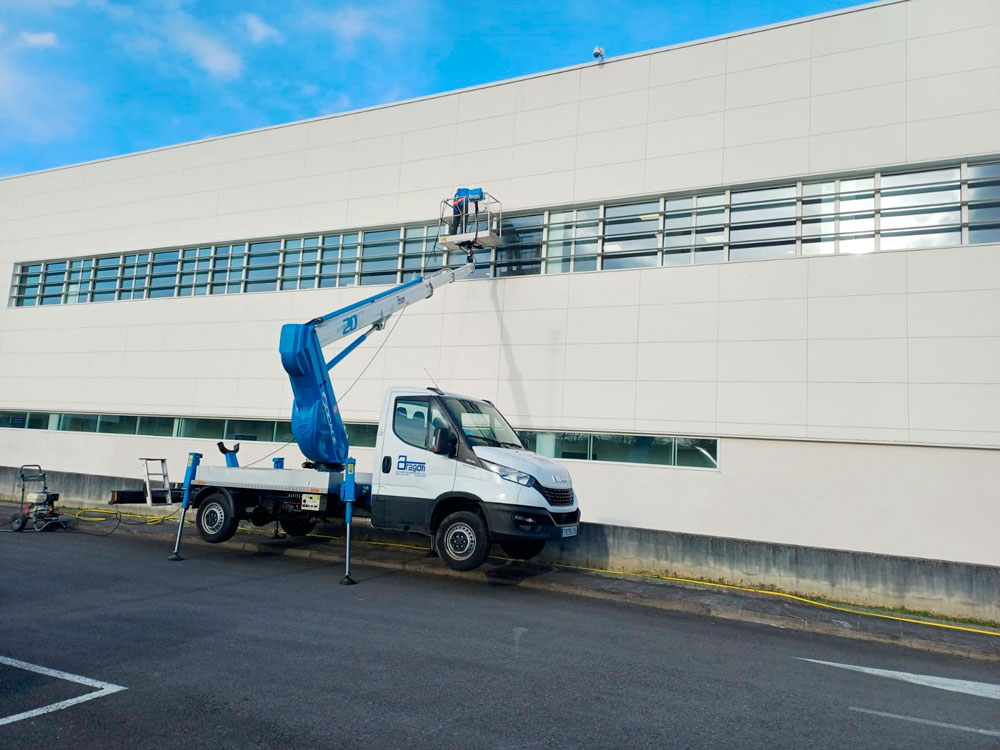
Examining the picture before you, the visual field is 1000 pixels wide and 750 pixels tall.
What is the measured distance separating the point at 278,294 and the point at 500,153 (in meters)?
6.43

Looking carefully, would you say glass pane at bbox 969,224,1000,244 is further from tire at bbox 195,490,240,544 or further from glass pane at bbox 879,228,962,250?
tire at bbox 195,490,240,544

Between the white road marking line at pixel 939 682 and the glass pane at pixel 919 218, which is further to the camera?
the glass pane at pixel 919 218

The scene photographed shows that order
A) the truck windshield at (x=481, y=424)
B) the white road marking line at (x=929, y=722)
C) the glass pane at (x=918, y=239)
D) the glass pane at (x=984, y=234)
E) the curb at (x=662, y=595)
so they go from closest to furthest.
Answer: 1. the white road marking line at (x=929, y=722)
2. the curb at (x=662, y=595)
3. the truck windshield at (x=481, y=424)
4. the glass pane at (x=984, y=234)
5. the glass pane at (x=918, y=239)

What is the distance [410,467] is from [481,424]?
3.98 feet

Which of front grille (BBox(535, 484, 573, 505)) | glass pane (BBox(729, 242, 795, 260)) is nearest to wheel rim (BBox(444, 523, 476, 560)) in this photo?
front grille (BBox(535, 484, 573, 505))

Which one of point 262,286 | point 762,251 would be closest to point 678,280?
point 762,251

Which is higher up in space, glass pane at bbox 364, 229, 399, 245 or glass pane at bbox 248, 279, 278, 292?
glass pane at bbox 364, 229, 399, 245

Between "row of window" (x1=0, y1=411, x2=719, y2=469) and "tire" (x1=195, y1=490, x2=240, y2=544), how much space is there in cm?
420

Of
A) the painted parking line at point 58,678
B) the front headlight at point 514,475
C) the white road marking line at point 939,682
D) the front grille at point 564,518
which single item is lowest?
the white road marking line at point 939,682

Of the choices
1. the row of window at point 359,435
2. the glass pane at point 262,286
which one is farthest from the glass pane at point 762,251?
the glass pane at point 262,286

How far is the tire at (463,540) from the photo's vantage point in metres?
9.40

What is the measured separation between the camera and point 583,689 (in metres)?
5.48

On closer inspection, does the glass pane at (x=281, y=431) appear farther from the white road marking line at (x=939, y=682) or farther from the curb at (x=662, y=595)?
the white road marking line at (x=939, y=682)

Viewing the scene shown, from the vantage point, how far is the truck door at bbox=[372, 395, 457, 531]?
32.5 ft
